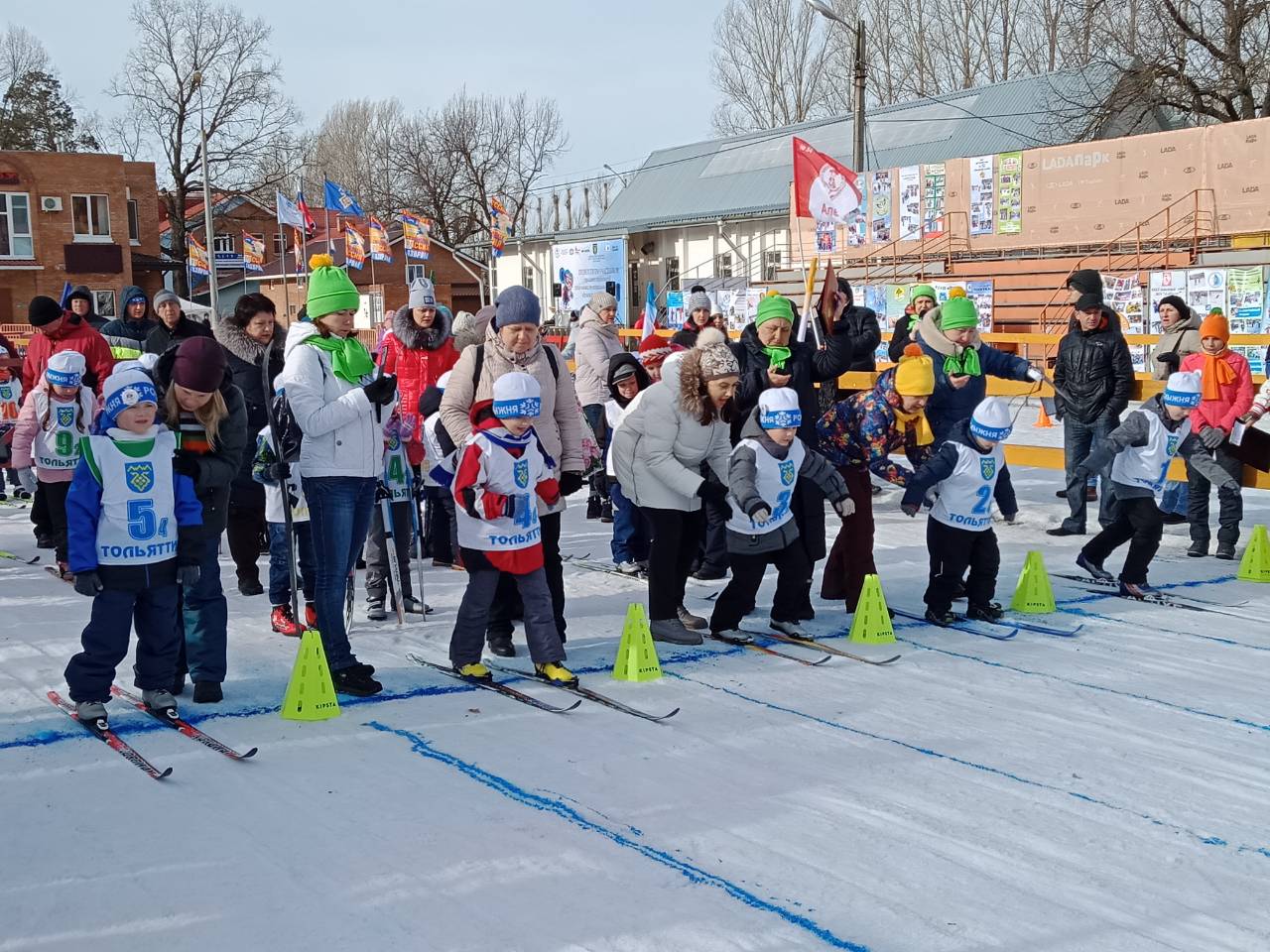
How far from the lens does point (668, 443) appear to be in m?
6.43

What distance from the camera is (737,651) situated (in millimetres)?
6500

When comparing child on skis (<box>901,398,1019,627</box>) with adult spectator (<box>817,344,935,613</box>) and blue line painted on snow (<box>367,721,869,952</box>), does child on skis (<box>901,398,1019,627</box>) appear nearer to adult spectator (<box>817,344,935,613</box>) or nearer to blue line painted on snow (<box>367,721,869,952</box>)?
adult spectator (<box>817,344,935,613</box>)

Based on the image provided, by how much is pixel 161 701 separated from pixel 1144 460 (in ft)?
18.2

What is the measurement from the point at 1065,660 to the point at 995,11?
5047cm

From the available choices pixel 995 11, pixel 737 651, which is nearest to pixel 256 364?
pixel 737 651

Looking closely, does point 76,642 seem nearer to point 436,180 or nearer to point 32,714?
point 32,714

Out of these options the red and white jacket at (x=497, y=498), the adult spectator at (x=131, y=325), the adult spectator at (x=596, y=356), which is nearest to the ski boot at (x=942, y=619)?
the red and white jacket at (x=497, y=498)

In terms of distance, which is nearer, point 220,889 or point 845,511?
point 220,889

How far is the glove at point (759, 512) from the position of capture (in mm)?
6082

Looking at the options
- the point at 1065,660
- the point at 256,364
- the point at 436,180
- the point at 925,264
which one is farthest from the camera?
the point at 436,180

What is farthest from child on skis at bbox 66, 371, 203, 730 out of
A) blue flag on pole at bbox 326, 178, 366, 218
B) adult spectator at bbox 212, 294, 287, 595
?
blue flag on pole at bbox 326, 178, 366, 218

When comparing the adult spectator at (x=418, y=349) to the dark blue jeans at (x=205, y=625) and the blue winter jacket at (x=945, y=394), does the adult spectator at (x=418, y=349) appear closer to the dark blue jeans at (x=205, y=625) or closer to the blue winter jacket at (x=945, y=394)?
the dark blue jeans at (x=205, y=625)

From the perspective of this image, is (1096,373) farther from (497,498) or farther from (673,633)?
(497,498)

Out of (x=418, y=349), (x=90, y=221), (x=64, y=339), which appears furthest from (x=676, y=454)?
(x=90, y=221)
